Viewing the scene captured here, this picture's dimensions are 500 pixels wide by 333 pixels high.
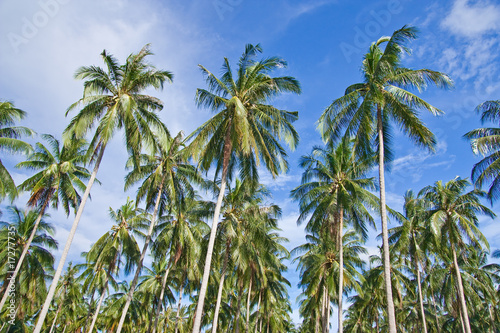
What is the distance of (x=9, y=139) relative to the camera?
15750 mm

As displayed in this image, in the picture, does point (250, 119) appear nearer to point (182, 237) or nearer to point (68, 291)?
point (182, 237)

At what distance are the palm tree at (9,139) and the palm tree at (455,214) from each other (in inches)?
974

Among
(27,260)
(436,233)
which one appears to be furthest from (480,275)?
(27,260)

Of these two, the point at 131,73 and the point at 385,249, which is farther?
the point at 131,73

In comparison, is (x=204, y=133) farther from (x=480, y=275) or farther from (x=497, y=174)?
(x=480, y=275)

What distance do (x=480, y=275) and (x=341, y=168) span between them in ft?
72.5

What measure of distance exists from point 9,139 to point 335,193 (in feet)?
60.8

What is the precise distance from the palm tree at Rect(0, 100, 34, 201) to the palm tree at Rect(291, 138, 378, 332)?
1635cm

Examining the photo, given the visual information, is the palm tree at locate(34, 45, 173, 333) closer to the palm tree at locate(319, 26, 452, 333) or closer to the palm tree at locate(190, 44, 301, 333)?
the palm tree at locate(190, 44, 301, 333)

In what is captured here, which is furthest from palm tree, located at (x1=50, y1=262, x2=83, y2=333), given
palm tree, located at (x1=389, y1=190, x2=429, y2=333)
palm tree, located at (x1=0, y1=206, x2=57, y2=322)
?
palm tree, located at (x1=389, y1=190, x2=429, y2=333)

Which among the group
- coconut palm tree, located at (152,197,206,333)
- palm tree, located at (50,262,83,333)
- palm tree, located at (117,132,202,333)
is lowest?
palm tree, located at (50,262,83,333)

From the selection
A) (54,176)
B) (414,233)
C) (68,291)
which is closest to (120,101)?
(54,176)

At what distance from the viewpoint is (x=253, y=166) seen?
15656 mm

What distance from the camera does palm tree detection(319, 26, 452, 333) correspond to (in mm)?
12975
